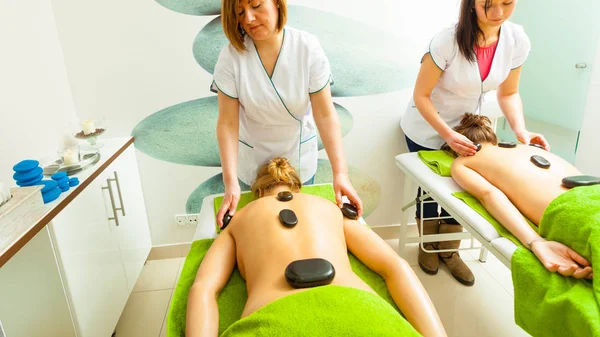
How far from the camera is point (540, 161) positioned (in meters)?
1.61

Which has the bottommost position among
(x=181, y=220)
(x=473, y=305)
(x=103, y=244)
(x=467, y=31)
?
(x=473, y=305)

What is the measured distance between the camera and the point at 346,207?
1.46m

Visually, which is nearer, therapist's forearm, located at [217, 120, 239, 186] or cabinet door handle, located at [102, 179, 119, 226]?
therapist's forearm, located at [217, 120, 239, 186]

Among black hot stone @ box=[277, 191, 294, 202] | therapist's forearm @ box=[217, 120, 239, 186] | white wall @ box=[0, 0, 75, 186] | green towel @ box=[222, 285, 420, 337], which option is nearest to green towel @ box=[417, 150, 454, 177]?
black hot stone @ box=[277, 191, 294, 202]

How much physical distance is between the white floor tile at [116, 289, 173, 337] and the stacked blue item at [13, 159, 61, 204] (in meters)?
0.87

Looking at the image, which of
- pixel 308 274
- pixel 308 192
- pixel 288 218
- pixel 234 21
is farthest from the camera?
pixel 308 192

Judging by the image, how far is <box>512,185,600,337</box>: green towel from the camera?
1.03 m

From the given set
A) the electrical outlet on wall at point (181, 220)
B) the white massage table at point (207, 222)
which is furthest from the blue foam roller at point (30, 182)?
the electrical outlet on wall at point (181, 220)

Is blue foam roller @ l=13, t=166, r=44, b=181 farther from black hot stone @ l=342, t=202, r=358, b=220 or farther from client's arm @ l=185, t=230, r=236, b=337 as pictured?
black hot stone @ l=342, t=202, r=358, b=220

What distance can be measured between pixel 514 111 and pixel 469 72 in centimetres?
37

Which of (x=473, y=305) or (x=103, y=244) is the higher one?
(x=103, y=244)

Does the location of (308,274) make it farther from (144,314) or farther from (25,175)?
(144,314)

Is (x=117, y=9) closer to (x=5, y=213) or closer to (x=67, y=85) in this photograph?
(x=67, y=85)

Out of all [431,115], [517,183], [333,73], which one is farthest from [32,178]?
[517,183]
